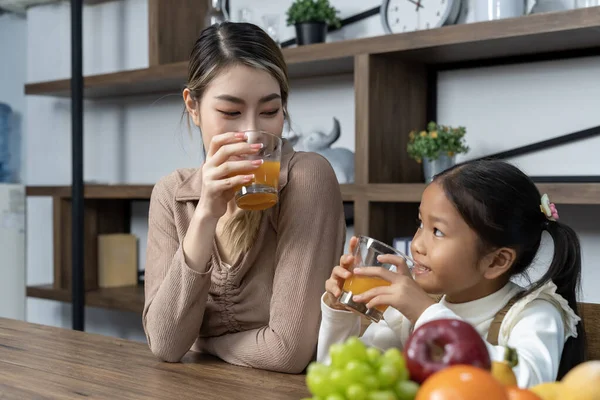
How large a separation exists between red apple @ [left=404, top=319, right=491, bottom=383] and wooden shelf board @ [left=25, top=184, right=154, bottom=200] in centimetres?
251

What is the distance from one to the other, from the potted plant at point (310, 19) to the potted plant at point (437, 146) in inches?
22.0

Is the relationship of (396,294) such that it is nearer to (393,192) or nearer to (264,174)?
(264,174)

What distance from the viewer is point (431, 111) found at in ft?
8.66

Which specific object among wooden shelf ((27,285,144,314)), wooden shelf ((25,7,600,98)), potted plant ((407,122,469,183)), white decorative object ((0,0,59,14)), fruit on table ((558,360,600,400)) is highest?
white decorative object ((0,0,59,14))

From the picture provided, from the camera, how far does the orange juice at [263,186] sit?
125cm

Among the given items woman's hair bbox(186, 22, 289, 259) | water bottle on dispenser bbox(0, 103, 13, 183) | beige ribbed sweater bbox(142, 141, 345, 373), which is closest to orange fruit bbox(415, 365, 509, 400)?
beige ribbed sweater bbox(142, 141, 345, 373)

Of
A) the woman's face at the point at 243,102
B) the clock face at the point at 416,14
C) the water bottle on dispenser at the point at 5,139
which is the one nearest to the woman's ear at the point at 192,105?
the woman's face at the point at 243,102

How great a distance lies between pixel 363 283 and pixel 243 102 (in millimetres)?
467

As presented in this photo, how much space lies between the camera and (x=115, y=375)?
1.11m

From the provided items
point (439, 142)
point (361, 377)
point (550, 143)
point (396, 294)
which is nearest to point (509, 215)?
point (396, 294)

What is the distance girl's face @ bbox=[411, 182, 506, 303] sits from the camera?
121 centimetres

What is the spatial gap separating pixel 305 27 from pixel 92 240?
4.95 ft

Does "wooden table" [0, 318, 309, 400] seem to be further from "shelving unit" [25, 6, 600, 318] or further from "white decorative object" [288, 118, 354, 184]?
"white decorative object" [288, 118, 354, 184]

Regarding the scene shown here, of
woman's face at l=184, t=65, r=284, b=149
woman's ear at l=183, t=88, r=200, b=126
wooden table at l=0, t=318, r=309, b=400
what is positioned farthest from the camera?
woman's ear at l=183, t=88, r=200, b=126
